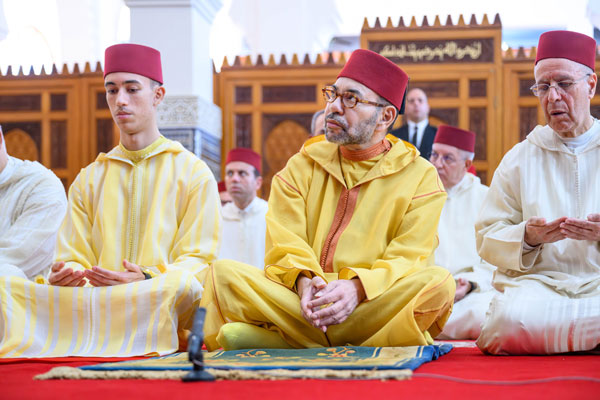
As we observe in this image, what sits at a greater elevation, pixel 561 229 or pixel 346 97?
pixel 346 97

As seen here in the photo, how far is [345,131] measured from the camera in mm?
3418

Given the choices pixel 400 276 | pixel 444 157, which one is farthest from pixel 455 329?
pixel 400 276

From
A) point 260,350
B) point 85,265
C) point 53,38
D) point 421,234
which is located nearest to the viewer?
point 260,350

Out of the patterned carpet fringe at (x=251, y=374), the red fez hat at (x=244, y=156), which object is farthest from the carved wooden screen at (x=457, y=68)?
the patterned carpet fringe at (x=251, y=374)

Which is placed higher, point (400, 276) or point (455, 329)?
point (400, 276)

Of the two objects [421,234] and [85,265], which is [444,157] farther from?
[85,265]

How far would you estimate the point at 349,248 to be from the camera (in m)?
3.34

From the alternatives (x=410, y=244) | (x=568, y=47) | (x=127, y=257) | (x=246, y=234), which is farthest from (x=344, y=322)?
(x=246, y=234)

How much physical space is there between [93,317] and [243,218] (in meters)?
3.10

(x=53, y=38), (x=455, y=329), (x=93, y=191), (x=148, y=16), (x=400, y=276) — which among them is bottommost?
(x=455, y=329)

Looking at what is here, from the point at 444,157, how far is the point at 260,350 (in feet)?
8.73

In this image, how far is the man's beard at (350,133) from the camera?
3414mm

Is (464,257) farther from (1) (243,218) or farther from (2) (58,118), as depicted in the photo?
(2) (58,118)

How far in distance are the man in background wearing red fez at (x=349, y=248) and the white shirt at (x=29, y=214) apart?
4.07 ft
